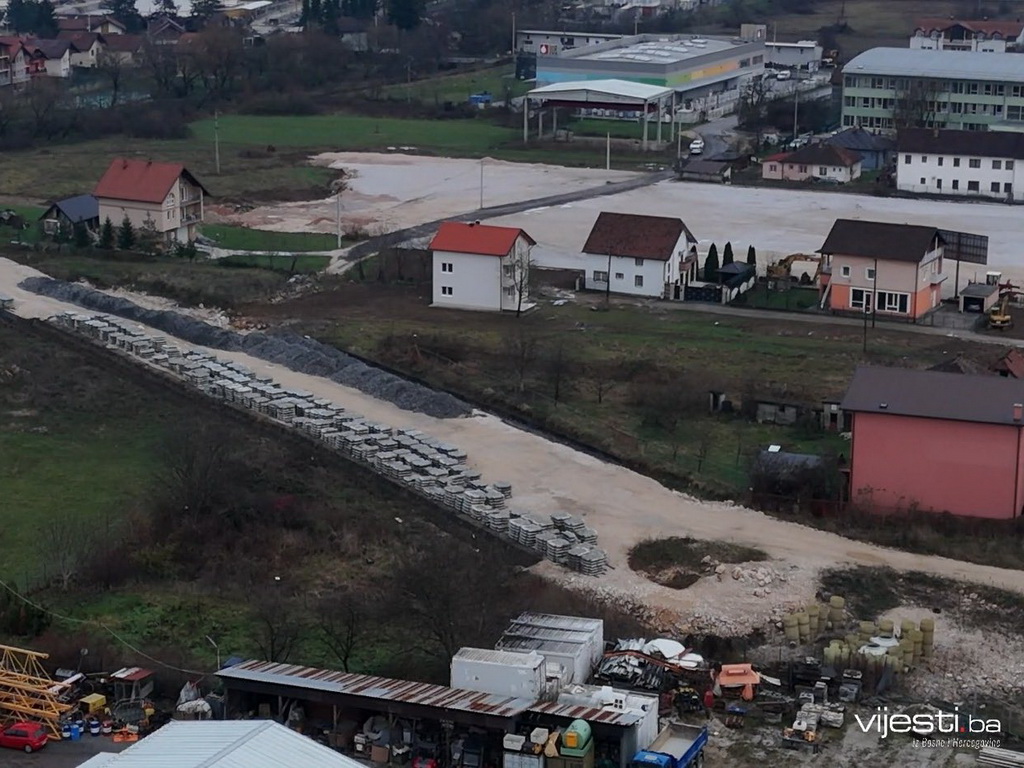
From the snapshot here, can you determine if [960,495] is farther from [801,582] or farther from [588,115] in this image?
[588,115]

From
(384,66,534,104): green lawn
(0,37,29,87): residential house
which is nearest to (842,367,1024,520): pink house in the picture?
(384,66,534,104): green lawn

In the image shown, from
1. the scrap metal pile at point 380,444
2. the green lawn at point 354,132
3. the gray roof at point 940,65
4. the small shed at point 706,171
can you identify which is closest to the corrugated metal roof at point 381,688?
the scrap metal pile at point 380,444

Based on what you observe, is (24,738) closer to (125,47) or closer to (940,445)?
(940,445)

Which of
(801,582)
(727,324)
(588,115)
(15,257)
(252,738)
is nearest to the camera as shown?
(252,738)

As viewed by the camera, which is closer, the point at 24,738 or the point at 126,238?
the point at 24,738

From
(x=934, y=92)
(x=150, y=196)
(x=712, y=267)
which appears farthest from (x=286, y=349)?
(x=934, y=92)

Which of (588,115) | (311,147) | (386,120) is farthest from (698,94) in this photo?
(311,147)
